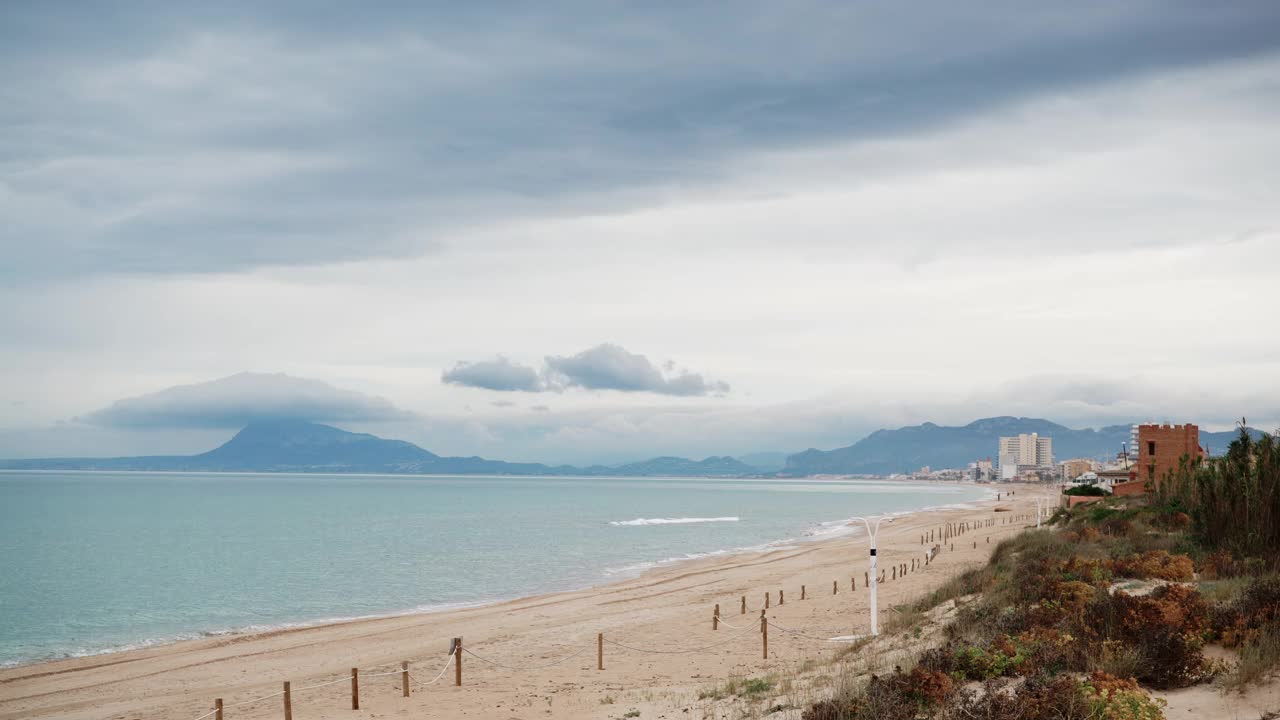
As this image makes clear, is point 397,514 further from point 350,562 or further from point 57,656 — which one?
point 57,656

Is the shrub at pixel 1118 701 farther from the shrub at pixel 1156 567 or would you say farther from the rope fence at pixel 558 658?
the rope fence at pixel 558 658

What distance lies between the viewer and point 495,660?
2070 cm

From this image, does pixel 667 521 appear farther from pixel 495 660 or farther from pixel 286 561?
pixel 495 660

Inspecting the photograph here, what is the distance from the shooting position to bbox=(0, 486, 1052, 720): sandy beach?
16.1 m

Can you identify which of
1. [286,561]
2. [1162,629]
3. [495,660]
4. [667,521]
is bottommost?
[667,521]

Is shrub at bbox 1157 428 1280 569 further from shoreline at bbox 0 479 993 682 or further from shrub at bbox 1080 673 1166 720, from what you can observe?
shoreline at bbox 0 479 993 682

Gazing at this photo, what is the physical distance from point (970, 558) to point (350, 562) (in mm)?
34154

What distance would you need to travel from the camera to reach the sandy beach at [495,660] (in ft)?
52.7

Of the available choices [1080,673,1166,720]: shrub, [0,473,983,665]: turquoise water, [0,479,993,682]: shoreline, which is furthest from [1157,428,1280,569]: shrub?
[0,473,983,665]: turquoise water

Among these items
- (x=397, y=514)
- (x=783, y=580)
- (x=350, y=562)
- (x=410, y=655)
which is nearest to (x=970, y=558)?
(x=783, y=580)

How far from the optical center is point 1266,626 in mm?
9312

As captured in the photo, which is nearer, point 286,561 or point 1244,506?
point 1244,506

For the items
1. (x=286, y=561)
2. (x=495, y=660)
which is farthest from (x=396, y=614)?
(x=286, y=561)

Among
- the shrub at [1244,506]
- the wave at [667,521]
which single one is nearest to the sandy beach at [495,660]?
the shrub at [1244,506]
